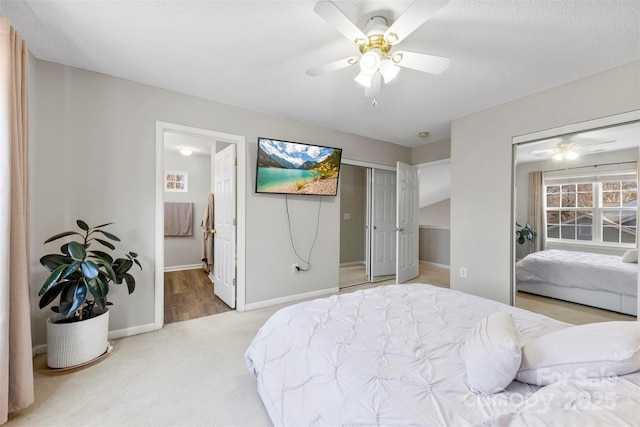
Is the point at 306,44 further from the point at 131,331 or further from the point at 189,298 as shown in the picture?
the point at 189,298

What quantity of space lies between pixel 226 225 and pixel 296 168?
1163 mm

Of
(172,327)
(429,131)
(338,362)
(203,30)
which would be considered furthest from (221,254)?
(429,131)

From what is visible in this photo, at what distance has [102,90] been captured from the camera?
236cm

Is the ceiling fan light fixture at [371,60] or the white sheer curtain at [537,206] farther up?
the ceiling fan light fixture at [371,60]

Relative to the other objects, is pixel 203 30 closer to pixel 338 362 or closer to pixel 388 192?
pixel 338 362

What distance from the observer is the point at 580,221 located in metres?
2.58

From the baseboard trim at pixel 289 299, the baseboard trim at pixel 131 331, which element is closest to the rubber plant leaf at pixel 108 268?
the baseboard trim at pixel 131 331

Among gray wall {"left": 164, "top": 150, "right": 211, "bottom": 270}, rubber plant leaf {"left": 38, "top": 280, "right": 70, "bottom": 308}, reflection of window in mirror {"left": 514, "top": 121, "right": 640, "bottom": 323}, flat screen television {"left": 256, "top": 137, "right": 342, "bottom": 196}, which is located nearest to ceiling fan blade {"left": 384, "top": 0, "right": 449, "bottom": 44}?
flat screen television {"left": 256, "top": 137, "right": 342, "bottom": 196}

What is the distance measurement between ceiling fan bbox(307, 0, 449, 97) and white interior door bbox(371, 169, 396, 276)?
9.24 feet

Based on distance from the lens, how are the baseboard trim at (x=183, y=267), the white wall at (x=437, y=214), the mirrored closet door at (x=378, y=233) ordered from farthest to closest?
the white wall at (x=437, y=214) < the baseboard trim at (x=183, y=267) < the mirrored closet door at (x=378, y=233)

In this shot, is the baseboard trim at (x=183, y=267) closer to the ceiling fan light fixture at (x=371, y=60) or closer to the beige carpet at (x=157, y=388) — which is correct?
the beige carpet at (x=157, y=388)

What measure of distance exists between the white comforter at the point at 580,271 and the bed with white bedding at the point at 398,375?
151 centimetres

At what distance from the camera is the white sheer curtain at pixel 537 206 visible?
2.79 m

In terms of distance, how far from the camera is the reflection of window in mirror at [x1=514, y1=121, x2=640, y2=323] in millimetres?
2264
